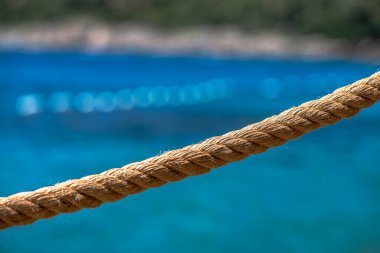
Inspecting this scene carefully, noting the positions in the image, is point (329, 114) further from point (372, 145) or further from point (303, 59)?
point (303, 59)

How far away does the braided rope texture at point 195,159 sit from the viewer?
896 millimetres

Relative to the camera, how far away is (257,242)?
4.64 meters

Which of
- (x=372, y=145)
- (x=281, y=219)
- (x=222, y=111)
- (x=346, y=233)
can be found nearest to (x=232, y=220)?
(x=281, y=219)

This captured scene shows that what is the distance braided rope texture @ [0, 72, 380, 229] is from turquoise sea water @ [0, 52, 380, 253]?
373cm

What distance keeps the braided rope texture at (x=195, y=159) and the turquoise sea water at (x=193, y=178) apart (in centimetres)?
373

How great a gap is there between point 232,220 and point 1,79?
976 centimetres

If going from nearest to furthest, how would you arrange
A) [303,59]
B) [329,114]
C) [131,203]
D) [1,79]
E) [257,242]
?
[329,114]
[257,242]
[131,203]
[1,79]
[303,59]

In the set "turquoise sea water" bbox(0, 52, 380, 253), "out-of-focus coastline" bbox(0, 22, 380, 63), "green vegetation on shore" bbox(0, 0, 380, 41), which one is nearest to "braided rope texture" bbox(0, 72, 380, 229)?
"turquoise sea water" bbox(0, 52, 380, 253)

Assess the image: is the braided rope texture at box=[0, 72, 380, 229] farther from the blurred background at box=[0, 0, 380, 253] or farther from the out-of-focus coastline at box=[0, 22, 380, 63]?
the out-of-focus coastline at box=[0, 22, 380, 63]

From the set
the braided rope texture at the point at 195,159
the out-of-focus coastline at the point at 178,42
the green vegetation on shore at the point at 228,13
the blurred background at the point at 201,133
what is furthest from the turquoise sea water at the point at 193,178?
the green vegetation on shore at the point at 228,13

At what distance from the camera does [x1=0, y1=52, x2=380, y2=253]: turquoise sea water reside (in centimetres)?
477

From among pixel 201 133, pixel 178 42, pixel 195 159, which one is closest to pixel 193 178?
pixel 201 133

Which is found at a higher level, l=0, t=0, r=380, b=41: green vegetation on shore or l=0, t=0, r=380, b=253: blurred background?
l=0, t=0, r=380, b=41: green vegetation on shore

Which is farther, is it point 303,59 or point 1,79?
point 303,59
